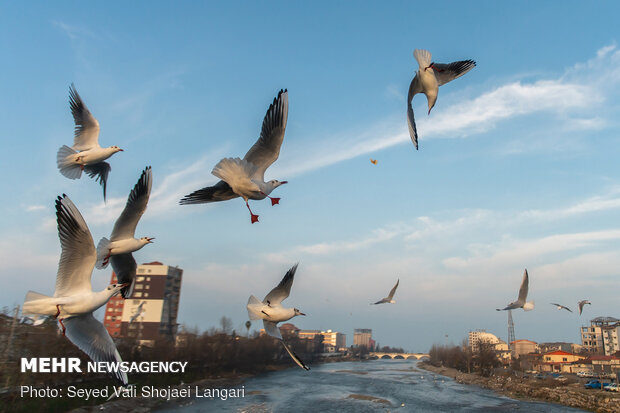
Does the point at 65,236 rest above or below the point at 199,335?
above

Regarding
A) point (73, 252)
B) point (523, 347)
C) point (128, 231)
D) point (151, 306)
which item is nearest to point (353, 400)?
point (128, 231)

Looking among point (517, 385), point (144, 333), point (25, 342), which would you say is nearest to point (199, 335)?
point (144, 333)

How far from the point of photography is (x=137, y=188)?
674 cm

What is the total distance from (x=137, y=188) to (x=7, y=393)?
17548mm

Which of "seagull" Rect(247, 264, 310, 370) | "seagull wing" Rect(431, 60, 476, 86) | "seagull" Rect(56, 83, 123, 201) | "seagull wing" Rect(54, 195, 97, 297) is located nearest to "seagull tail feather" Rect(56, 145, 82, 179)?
"seagull" Rect(56, 83, 123, 201)

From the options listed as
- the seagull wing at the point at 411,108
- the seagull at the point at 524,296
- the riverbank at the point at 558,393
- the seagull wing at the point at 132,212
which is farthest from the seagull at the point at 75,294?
the riverbank at the point at 558,393

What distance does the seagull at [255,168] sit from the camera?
6.44 metres

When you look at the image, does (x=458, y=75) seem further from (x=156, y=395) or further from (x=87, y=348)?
(x=156, y=395)

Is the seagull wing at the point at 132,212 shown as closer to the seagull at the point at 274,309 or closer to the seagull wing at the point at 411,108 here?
the seagull at the point at 274,309

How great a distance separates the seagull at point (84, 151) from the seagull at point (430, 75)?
530cm

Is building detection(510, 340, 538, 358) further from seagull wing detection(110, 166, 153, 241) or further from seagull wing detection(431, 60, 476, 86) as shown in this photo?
seagull wing detection(110, 166, 153, 241)

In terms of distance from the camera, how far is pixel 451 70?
7344mm

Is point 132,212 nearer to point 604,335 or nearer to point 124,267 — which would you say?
point 124,267

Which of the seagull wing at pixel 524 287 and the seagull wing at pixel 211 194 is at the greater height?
the seagull wing at pixel 211 194
